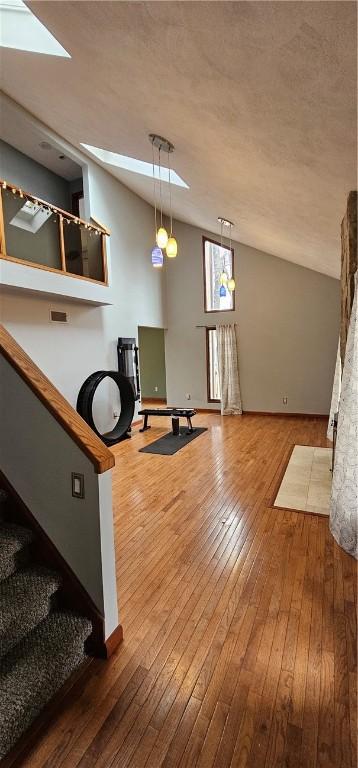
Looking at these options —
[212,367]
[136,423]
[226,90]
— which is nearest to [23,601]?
[226,90]

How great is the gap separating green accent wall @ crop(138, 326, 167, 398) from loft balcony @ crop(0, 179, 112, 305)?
3.90 metres

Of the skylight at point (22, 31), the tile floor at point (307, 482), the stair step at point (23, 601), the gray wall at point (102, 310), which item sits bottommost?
the tile floor at point (307, 482)

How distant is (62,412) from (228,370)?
6197mm

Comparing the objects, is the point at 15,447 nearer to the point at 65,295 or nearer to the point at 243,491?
the point at 243,491

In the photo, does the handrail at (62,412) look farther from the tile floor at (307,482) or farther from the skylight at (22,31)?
the skylight at (22,31)

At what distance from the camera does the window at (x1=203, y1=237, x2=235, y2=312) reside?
24.9 ft

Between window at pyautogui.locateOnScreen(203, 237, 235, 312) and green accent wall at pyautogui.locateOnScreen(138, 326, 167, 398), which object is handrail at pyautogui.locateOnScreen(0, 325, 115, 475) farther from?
green accent wall at pyautogui.locateOnScreen(138, 326, 167, 398)

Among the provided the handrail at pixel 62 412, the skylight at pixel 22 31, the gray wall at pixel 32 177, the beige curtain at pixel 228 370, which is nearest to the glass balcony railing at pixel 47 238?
the skylight at pixel 22 31

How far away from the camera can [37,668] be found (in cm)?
141

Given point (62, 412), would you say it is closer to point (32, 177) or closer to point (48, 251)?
point (48, 251)

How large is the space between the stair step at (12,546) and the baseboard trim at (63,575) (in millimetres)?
41

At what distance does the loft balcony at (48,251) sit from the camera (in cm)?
392

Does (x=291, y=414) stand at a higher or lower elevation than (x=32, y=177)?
lower

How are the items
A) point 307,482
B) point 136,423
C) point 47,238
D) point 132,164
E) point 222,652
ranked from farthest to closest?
1. point 136,423
2. point 132,164
3. point 47,238
4. point 307,482
5. point 222,652
